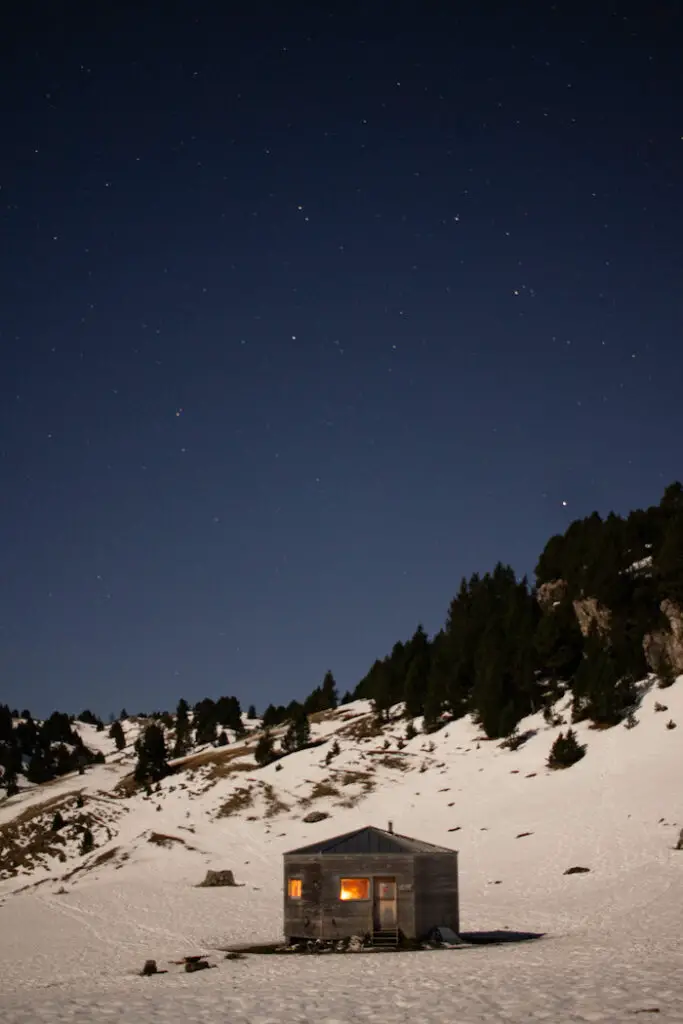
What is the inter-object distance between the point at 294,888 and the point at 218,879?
22787mm

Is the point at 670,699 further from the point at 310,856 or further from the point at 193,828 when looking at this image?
the point at 310,856

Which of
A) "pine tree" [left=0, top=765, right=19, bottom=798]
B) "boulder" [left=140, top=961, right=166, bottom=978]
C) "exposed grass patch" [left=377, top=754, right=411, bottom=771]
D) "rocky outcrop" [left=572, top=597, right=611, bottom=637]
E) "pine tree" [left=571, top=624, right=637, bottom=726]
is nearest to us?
"boulder" [left=140, top=961, right=166, bottom=978]

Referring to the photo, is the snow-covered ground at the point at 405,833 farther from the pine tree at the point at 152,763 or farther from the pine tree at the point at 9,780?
the pine tree at the point at 9,780

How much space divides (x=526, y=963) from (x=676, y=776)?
36975mm

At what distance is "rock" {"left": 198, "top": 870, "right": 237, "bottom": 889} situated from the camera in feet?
165

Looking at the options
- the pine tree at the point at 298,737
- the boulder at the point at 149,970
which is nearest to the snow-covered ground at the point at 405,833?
the boulder at the point at 149,970

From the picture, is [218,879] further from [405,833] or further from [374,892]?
[374,892]

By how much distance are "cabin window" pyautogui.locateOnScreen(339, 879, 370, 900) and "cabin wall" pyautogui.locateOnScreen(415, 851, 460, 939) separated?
71.2 inches

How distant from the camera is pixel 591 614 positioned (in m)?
78.6

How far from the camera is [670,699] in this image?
6450 cm

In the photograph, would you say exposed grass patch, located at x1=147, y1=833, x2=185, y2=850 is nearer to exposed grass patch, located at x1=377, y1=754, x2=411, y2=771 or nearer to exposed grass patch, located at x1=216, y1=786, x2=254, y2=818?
exposed grass patch, located at x1=216, y1=786, x2=254, y2=818

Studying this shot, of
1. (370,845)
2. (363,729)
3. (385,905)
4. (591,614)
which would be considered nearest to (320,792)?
(363,729)

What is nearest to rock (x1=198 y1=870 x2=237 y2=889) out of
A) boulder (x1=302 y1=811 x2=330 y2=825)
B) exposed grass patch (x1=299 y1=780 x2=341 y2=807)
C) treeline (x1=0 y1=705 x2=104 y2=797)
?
boulder (x1=302 y1=811 x2=330 y2=825)

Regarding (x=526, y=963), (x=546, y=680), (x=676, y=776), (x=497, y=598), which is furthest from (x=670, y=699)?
(x=526, y=963)
